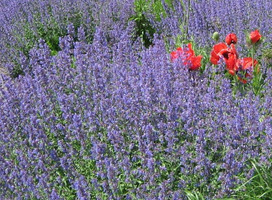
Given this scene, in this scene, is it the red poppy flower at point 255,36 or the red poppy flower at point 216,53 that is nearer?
the red poppy flower at point 255,36

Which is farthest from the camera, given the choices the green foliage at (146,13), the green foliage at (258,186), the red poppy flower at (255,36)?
the green foliage at (146,13)

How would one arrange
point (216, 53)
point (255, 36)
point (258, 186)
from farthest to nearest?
1. point (216, 53)
2. point (255, 36)
3. point (258, 186)

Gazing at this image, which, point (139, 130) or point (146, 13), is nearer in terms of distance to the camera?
point (139, 130)

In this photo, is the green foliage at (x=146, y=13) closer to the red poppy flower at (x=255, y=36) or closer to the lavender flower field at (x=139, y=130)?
the lavender flower field at (x=139, y=130)

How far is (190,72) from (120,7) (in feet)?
9.59

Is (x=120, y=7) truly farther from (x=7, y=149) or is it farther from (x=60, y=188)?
(x=60, y=188)

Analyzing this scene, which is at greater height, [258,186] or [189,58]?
[189,58]

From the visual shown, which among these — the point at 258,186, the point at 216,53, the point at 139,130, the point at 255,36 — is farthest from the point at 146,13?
the point at 258,186

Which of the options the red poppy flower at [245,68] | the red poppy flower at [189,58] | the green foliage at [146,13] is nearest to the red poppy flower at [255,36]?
the red poppy flower at [245,68]

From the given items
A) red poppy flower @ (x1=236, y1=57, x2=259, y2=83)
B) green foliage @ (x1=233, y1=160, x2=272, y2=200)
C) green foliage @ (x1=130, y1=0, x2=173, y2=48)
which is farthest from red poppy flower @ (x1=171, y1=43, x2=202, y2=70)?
green foliage @ (x1=130, y1=0, x2=173, y2=48)

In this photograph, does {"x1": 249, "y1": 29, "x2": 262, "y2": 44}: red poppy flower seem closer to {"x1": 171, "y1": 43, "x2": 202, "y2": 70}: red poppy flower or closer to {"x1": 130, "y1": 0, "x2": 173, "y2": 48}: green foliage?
{"x1": 171, "y1": 43, "x2": 202, "y2": 70}: red poppy flower

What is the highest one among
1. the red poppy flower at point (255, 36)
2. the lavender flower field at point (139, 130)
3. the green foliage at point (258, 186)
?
the red poppy flower at point (255, 36)

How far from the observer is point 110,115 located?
3.21 metres

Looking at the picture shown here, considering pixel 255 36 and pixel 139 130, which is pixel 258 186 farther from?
pixel 255 36
